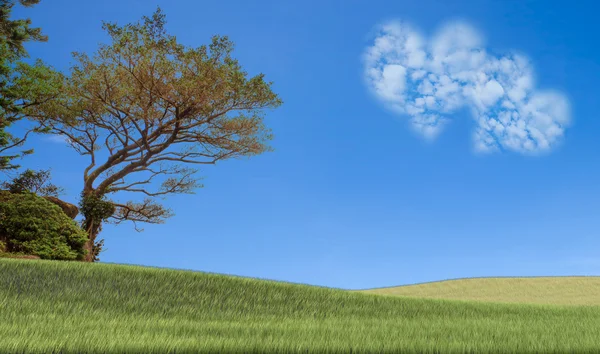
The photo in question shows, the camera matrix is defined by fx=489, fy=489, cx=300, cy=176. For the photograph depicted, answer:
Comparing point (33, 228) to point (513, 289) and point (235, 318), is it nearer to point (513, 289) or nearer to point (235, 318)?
point (235, 318)

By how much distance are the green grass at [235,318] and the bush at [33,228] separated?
4.96m

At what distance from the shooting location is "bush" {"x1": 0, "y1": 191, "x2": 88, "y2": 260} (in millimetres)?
14867

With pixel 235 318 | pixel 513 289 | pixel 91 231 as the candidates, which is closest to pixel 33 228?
pixel 91 231

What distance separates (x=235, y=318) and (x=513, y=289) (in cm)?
1469

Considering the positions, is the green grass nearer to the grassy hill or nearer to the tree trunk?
the grassy hill

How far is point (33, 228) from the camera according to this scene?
49.3 ft

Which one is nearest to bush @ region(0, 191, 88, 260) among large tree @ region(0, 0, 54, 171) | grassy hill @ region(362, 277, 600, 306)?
large tree @ region(0, 0, 54, 171)


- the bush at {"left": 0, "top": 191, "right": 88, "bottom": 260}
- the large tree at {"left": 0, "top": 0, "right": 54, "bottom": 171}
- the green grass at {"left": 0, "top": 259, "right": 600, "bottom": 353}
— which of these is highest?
the large tree at {"left": 0, "top": 0, "right": 54, "bottom": 171}

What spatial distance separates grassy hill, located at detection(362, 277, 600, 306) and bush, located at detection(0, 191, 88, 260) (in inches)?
428

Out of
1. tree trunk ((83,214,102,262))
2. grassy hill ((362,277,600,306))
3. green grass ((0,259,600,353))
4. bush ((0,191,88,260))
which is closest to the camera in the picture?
green grass ((0,259,600,353))

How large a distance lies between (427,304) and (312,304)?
8.24ft

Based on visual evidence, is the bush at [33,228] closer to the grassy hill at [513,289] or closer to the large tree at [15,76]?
the large tree at [15,76]

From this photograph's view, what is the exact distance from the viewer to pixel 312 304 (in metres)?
9.60

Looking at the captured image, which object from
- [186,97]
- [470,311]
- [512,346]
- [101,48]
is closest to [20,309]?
[512,346]
